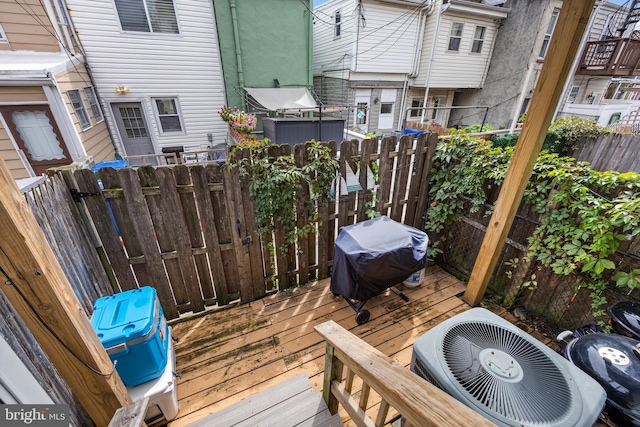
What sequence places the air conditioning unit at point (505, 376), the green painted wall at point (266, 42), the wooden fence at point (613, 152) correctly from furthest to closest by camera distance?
the green painted wall at point (266, 42)
the wooden fence at point (613, 152)
the air conditioning unit at point (505, 376)

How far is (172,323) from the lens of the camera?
2766 mm

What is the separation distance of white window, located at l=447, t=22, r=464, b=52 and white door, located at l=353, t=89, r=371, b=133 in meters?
3.95

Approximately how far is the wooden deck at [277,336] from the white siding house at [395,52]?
25.4 feet

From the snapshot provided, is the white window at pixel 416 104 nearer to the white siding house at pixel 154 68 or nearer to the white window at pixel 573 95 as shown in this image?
the white window at pixel 573 95

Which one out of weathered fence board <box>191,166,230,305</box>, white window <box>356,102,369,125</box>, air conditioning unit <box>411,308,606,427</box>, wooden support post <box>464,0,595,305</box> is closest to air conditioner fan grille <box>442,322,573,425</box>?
air conditioning unit <box>411,308,606,427</box>

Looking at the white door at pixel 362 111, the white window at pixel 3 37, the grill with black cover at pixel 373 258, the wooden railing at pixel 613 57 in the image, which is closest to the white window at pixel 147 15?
the white window at pixel 3 37

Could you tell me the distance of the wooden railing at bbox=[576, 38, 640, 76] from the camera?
31.5 feet

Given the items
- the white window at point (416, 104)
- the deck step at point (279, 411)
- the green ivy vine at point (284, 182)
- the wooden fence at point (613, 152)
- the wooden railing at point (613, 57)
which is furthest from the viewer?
the white window at point (416, 104)

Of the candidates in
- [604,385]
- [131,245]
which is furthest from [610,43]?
[131,245]

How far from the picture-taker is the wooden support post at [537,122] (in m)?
1.80

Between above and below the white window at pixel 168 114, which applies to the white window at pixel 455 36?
above

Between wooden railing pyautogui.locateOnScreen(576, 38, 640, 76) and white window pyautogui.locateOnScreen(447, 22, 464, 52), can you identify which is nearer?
wooden railing pyautogui.locateOnScreen(576, 38, 640, 76)

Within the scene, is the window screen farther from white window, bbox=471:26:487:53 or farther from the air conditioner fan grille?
white window, bbox=471:26:487:53

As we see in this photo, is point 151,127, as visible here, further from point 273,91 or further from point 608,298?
point 608,298
